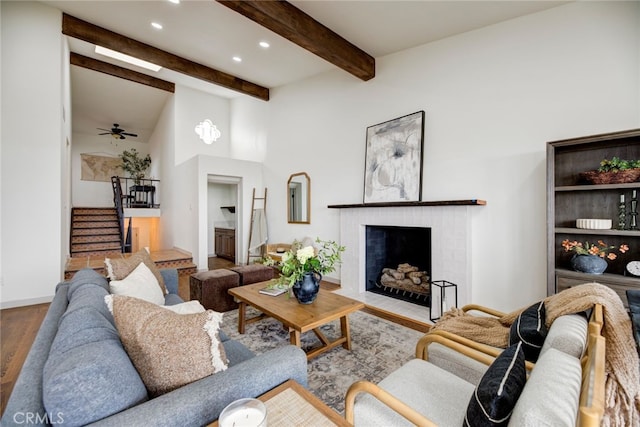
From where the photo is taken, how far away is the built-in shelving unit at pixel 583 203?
87.2 inches

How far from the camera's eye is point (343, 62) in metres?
3.67

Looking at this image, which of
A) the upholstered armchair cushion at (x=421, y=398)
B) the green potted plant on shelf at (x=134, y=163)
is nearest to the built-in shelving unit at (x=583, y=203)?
the upholstered armchair cushion at (x=421, y=398)

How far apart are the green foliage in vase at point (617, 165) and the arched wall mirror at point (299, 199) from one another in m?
3.81

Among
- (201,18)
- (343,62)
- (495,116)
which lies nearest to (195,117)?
(201,18)

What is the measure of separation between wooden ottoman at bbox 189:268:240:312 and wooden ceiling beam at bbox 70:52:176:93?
512cm

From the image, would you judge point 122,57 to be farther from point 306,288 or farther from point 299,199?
point 306,288

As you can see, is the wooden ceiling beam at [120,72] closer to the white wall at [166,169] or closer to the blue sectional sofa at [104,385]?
the white wall at [166,169]

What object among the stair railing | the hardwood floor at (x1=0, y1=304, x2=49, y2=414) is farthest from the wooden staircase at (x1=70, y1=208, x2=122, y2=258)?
the hardwood floor at (x1=0, y1=304, x2=49, y2=414)

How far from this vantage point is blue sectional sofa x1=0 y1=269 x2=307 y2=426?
75 cm

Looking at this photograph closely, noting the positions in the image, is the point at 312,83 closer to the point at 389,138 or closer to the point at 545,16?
the point at 389,138

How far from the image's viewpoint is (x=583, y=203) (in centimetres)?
251

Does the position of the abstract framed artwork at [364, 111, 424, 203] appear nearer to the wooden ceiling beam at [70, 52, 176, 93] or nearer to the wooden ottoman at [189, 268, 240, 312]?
the wooden ottoman at [189, 268, 240, 312]

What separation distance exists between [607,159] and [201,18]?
4737mm

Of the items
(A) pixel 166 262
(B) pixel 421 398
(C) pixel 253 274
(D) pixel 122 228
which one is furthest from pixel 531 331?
(D) pixel 122 228
